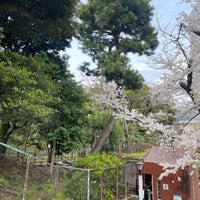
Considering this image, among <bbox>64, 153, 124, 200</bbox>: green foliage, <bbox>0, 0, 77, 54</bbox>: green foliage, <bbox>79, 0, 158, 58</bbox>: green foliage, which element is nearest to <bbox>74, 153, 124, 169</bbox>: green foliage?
<bbox>64, 153, 124, 200</bbox>: green foliage

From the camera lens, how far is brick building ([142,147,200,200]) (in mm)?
10805

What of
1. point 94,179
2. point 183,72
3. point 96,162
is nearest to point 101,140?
point 96,162

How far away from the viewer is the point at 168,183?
11.4m

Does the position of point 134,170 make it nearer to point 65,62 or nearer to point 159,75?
Result: point 65,62

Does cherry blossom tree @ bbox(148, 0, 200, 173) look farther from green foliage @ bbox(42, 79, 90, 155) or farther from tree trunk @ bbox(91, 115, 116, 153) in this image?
tree trunk @ bbox(91, 115, 116, 153)

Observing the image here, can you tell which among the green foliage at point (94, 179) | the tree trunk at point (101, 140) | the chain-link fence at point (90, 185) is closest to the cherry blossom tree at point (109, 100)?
the tree trunk at point (101, 140)

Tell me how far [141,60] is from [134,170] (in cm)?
829

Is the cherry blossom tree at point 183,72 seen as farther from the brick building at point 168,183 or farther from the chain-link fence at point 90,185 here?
the brick building at point 168,183

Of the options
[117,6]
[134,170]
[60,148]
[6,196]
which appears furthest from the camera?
[134,170]

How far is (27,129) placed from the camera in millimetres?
10859

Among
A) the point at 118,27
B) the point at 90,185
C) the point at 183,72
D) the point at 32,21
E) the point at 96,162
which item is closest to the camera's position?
the point at 183,72

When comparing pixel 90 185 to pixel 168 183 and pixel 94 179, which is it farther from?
pixel 168 183

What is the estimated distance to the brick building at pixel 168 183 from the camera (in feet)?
35.4

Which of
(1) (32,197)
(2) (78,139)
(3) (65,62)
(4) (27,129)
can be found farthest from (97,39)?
(1) (32,197)
